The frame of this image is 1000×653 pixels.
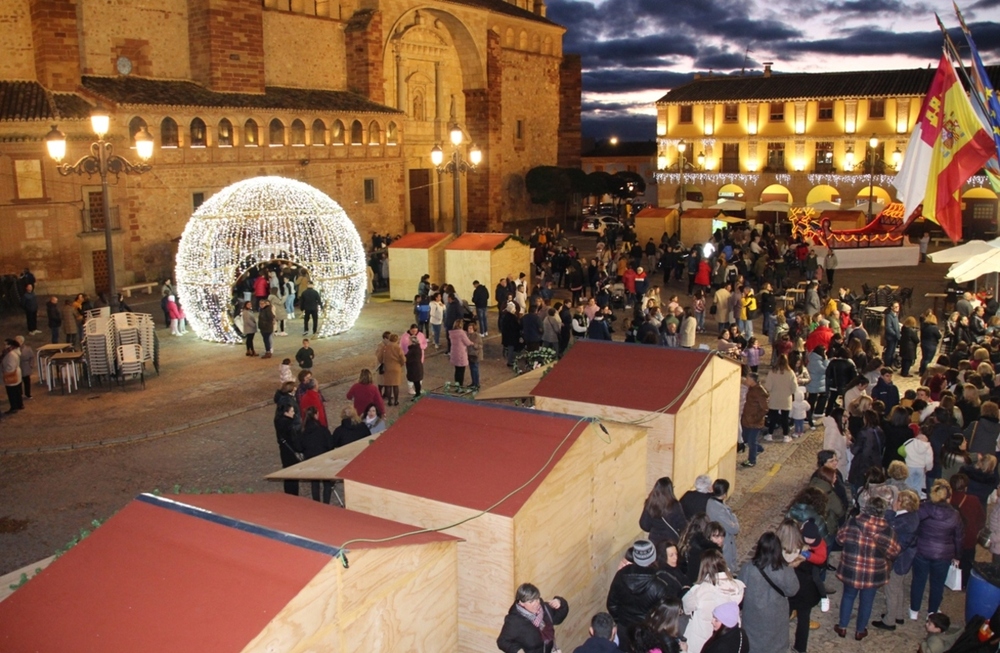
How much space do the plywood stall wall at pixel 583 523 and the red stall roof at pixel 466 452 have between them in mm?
154

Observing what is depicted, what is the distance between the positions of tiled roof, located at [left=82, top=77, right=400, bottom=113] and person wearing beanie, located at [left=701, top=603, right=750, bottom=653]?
75.9ft

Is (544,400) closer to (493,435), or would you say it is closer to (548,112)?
(493,435)

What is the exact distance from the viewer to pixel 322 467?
7922 mm

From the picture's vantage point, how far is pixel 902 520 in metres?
6.98

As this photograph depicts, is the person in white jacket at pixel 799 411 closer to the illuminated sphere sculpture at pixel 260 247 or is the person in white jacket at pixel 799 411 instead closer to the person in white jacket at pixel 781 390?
the person in white jacket at pixel 781 390

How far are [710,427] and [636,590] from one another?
395 cm

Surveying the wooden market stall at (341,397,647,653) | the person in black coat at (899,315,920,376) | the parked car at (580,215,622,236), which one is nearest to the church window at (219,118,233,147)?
the parked car at (580,215,622,236)

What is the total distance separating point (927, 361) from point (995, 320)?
4.12 feet

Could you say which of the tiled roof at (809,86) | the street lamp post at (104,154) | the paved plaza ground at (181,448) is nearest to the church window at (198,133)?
the paved plaza ground at (181,448)

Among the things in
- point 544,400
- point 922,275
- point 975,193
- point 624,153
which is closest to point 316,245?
point 544,400

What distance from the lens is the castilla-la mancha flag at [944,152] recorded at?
13414 mm

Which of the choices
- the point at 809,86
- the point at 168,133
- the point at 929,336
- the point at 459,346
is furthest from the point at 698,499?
the point at 809,86

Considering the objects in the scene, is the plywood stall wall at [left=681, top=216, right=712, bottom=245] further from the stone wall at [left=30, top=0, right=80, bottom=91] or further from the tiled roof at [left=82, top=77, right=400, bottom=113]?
the stone wall at [left=30, top=0, right=80, bottom=91]

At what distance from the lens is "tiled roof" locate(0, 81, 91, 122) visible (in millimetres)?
22125
